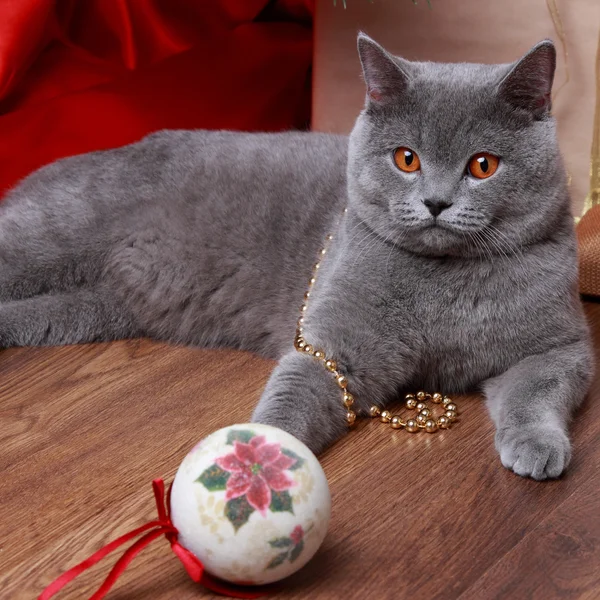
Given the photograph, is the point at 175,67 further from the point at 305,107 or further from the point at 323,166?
the point at 323,166

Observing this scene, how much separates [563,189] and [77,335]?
0.99m

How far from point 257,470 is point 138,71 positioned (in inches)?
60.1

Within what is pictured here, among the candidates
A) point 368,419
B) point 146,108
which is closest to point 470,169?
point 368,419

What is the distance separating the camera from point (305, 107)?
8.70ft

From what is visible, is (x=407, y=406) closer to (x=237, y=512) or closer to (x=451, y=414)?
(x=451, y=414)

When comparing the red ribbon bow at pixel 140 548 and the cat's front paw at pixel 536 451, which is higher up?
the red ribbon bow at pixel 140 548

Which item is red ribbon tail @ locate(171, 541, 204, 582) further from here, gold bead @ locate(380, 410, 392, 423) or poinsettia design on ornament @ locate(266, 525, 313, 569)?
gold bead @ locate(380, 410, 392, 423)

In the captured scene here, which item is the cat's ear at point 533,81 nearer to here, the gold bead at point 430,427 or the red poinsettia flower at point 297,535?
the gold bead at point 430,427

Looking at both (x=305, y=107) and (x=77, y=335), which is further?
(x=305, y=107)

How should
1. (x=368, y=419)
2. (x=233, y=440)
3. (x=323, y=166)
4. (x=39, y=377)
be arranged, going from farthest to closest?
(x=323, y=166), (x=39, y=377), (x=368, y=419), (x=233, y=440)

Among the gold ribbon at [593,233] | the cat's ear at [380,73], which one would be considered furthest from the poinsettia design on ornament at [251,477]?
the gold ribbon at [593,233]

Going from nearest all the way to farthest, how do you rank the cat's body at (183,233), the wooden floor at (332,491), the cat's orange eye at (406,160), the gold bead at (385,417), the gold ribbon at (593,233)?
the wooden floor at (332,491) < the cat's orange eye at (406,160) < the gold bead at (385,417) < the cat's body at (183,233) < the gold ribbon at (593,233)

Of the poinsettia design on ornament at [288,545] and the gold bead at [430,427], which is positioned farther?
Answer: the gold bead at [430,427]

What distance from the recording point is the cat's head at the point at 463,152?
4.51 ft
